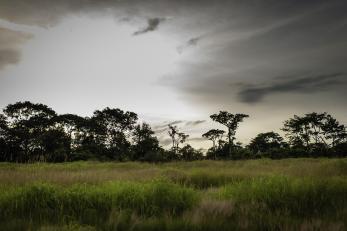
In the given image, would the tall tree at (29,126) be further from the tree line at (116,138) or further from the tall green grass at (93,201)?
the tall green grass at (93,201)

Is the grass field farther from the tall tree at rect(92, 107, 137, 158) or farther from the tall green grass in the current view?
the tall tree at rect(92, 107, 137, 158)

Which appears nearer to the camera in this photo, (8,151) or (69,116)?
(8,151)

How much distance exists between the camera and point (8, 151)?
48812mm

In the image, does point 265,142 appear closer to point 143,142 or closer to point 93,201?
point 143,142

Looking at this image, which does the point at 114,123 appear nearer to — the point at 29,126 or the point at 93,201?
the point at 29,126

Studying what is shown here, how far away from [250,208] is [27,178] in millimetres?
6744

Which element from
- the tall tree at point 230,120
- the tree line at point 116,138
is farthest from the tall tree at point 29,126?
the tall tree at point 230,120

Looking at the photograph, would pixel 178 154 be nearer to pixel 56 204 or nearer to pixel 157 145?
pixel 157 145

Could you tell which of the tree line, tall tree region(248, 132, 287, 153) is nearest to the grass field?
the tree line

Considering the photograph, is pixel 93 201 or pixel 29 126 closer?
pixel 93 201

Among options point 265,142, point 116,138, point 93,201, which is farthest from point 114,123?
point 93,201

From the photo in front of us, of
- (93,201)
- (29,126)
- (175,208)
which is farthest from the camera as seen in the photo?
(29,126)

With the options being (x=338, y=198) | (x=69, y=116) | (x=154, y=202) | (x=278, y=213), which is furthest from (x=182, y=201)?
(x=69, y=116)

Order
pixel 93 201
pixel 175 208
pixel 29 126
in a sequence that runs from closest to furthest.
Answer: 1. pixel 175 208
2. pixel 93 201
3. pixel 29 126
